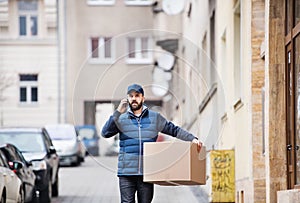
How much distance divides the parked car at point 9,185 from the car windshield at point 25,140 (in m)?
3.85

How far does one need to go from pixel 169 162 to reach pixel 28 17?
41827 mm

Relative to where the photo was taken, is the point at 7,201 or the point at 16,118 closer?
the point at 7,201

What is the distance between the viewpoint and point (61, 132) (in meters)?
38.5

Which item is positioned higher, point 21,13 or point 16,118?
point 21,13

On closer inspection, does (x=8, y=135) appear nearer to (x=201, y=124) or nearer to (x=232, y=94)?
(x=232, y=94)

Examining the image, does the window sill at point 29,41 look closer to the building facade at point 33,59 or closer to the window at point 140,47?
the building facade at point 33,59

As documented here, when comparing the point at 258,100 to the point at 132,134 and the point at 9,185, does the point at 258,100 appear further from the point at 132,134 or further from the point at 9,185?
the point at 132,134

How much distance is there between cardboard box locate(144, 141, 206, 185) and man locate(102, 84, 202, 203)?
16cm

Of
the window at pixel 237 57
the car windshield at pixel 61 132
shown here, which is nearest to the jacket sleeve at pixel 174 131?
the window at pixel 237 57

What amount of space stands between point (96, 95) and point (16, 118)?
36880 mm

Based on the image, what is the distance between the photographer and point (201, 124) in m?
15.3

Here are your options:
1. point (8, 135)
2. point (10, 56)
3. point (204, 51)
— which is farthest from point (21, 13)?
A: point (8, 135)

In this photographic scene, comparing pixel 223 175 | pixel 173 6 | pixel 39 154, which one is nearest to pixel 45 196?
pixel 39 154

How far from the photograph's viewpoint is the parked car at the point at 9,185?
47.1 feet
